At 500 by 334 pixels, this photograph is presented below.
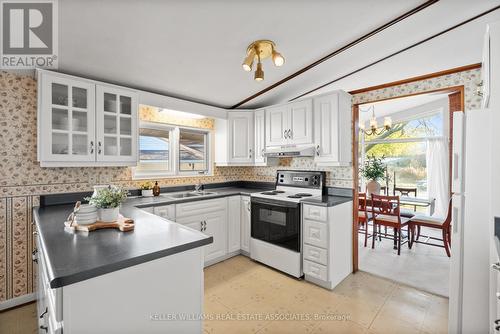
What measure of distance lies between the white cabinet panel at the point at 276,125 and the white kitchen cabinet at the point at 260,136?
81 millimetres

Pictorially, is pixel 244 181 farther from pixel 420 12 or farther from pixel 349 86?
pixel 420 12

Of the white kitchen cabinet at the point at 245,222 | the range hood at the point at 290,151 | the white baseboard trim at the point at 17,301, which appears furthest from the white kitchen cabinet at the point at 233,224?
the white baseboard trim at the point at 17,301

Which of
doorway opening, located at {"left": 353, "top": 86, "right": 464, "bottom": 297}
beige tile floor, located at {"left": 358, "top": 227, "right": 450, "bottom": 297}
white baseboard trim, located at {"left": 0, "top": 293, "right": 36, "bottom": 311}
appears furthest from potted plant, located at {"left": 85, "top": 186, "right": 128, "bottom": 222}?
beige tile floor, located at {"left": 358, "top": 227, "right": 450, "bottom": 297}

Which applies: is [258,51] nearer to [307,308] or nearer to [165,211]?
[165,211]

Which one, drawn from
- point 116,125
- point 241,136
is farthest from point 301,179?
point 116,125

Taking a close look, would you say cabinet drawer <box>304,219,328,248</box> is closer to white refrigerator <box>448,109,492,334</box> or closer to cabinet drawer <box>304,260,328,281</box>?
cabinet drawer <box>304,260,328,281</box>

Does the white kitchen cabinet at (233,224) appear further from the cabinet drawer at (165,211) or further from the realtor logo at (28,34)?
the realtor logo at (28,34)

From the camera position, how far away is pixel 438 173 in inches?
199

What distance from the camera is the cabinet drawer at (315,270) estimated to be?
2533mm

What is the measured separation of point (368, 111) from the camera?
5.35 meters

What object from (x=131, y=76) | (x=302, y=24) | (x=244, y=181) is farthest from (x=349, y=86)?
(x=131, y=76)

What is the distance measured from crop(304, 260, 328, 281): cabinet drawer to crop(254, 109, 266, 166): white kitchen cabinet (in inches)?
59.5

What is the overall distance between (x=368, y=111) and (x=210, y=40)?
456cm

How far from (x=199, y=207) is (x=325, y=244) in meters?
1.55
